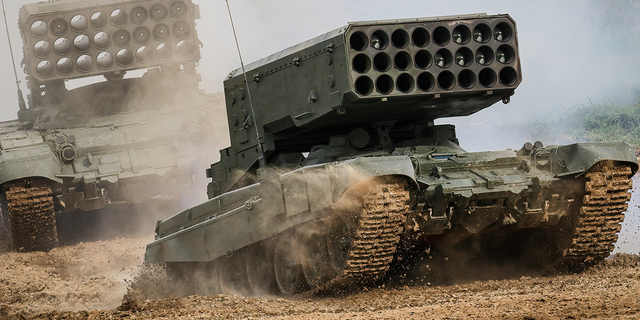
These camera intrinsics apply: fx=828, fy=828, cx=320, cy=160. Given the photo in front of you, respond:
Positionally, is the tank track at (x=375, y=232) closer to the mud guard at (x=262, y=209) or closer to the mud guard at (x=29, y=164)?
the mud guard at (x=262, y=209)

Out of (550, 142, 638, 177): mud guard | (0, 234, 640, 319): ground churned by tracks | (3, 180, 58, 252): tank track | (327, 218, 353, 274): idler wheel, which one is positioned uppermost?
(3, 180, 58, 252): tank track

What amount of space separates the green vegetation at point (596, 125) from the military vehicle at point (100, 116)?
8.00m

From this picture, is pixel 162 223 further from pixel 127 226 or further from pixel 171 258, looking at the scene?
pixel 127 226

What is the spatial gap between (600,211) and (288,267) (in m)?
3.35

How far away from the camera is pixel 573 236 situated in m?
8.43

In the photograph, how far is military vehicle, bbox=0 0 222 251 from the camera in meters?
13.6

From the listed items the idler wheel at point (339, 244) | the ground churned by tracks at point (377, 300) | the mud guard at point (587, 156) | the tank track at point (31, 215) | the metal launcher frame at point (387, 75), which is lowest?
the ground churned by tracks at point (377, 300)

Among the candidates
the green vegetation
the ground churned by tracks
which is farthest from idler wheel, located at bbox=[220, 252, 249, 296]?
the green vegetation

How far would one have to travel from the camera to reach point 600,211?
8.26 m

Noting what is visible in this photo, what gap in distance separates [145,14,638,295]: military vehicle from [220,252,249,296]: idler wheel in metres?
0.02

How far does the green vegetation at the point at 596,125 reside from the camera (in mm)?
17375

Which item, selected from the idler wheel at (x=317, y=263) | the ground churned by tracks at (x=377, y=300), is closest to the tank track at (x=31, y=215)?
the ground churned by tracks at (x=377, y=300)

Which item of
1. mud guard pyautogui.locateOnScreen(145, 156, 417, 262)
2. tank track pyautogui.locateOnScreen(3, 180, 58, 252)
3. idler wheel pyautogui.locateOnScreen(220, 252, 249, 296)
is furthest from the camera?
tank track pyautogui.locateOnScreen(3, 180, 58, 252)

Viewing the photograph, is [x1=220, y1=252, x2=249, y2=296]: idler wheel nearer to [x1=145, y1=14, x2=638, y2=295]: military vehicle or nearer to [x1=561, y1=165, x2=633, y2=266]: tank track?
[x1=145, y1=14, x2=638, y2=295]: military vehicle
